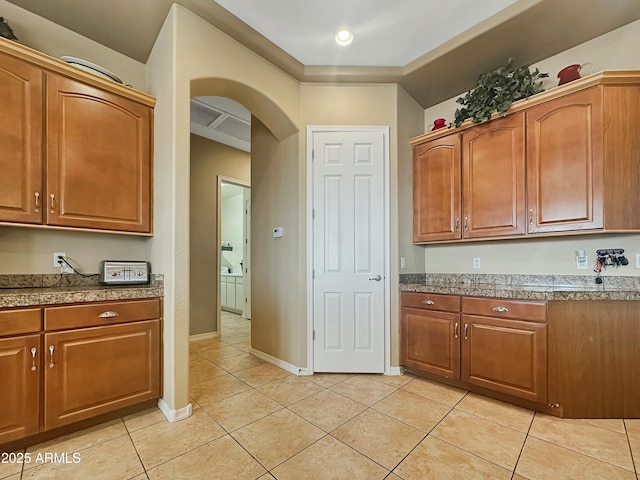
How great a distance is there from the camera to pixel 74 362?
6.07ft

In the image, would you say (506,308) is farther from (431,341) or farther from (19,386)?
(19,386)

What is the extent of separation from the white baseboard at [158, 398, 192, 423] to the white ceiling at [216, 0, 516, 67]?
112 inches

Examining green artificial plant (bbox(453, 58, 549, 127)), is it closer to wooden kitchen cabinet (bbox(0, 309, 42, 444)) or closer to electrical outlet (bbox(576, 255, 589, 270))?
electrical outlet (bbox(576, 255, 589, 270))

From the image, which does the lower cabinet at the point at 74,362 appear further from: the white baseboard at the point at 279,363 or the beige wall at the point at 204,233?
the beige wall at the point at 204,233

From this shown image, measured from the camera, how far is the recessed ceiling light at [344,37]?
7.98 feet

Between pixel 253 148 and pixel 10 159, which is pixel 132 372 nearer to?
pixel 10 159

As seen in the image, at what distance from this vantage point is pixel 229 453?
170 centimetres

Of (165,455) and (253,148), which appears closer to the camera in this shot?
(165,455)

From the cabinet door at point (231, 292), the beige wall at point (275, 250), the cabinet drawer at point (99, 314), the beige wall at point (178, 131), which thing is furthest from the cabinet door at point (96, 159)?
the cabinet door at point (231, 292)

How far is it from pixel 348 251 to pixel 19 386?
95.5 inches

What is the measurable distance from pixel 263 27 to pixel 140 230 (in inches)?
73.3

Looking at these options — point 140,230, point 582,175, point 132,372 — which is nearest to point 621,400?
point 582,175

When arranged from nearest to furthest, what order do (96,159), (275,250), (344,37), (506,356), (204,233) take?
(96,159)
(506,356)
(344,37)
(275,250)
(204,233)

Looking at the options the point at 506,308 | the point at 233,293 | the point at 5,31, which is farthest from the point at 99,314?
the point at 233,293
